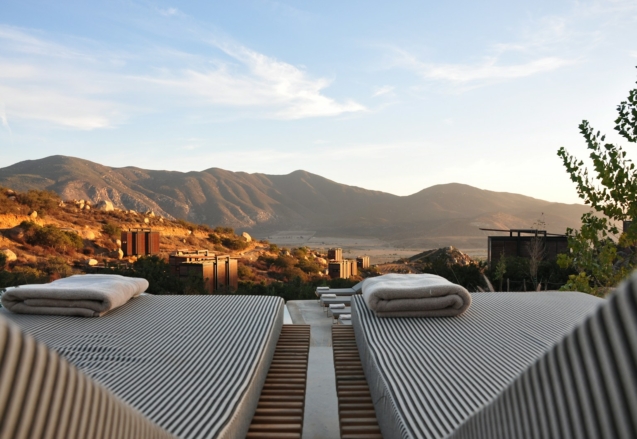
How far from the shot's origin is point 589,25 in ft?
29.5

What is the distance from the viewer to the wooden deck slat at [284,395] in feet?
7.25

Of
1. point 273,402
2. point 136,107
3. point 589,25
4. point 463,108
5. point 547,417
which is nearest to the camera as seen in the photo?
point 547,417

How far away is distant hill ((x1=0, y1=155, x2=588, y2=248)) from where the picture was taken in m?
43.3

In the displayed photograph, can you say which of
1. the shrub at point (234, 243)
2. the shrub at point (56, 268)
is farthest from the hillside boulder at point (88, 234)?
the shrub at point (234, 243)

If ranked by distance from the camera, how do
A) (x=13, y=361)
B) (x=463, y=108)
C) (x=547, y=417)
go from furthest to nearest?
(x=463, y=108) < (x=547, y=417) < (x=13, y=361)

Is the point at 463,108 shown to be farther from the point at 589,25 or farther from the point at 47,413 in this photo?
the point at 47,413

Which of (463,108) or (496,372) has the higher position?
(463,108)

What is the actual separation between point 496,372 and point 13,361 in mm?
2070

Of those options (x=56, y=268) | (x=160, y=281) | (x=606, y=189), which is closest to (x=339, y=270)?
(x=160, y=281)

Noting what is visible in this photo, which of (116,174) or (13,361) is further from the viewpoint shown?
(116,174)

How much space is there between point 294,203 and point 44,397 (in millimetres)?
62261

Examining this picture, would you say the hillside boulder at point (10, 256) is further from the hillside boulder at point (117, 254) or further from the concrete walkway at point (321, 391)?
the concrete walkway at point (321, 391)

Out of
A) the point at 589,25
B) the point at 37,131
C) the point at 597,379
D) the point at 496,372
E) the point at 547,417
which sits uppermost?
the point at 37,131

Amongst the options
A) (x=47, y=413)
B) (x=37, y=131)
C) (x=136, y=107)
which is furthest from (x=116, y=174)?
(x=47, y=413)
